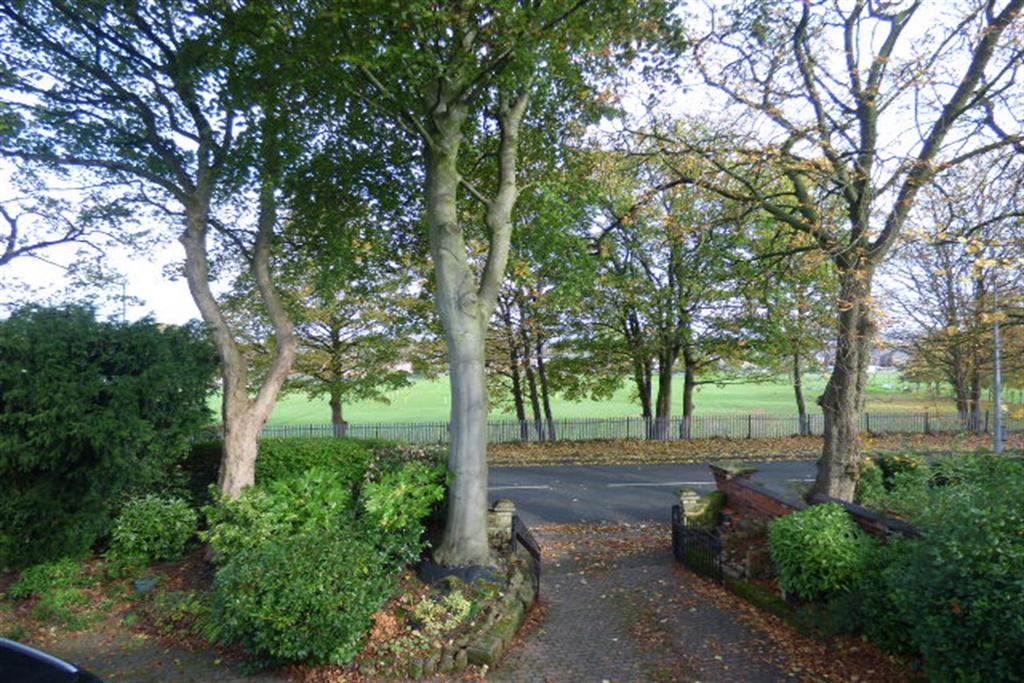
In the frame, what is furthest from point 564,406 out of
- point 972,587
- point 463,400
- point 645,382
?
point 972,587

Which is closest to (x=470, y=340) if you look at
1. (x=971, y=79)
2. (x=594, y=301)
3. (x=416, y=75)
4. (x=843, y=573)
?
(x=416, y=75)

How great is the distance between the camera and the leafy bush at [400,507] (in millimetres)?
7906

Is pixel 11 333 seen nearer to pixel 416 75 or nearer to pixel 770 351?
pixel 416 75

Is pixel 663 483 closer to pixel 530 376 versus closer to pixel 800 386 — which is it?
pixel 530 376

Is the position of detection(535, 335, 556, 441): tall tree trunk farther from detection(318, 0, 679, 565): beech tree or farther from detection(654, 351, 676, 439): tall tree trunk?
detection(318, 0, 679, 565): beech tree

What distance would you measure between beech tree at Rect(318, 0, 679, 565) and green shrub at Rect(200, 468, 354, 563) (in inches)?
66.6

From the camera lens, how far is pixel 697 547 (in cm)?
973

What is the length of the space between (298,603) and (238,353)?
214 inches

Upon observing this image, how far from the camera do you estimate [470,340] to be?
28.3 feet

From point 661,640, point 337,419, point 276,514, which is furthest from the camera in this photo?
point 337,419

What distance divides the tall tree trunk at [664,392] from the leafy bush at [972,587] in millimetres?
20931

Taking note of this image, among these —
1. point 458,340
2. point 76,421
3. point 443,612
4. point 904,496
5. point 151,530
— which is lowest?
point 443,612

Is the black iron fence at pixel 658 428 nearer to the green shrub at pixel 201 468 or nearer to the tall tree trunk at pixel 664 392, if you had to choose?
the tall tree trunk at pixel 664 392

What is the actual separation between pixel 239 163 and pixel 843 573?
10.6 m
